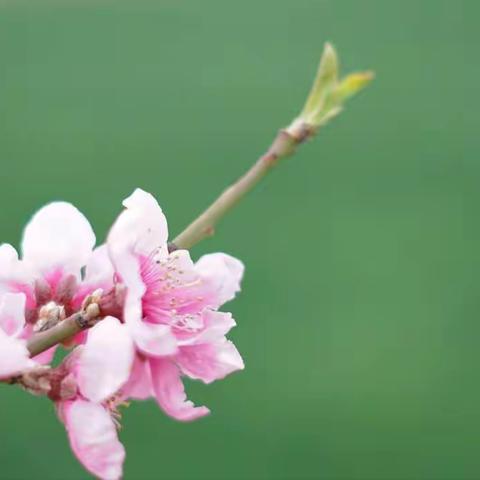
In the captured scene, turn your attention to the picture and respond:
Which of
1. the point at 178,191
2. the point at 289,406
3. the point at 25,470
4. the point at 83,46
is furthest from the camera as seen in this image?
the point at 83,46

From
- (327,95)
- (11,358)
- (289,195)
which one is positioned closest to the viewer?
(11,358)

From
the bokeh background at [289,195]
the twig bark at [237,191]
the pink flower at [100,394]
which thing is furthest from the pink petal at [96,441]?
the bokeh background at [289,195]

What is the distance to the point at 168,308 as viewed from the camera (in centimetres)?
69

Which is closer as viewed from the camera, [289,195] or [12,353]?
[12,353]

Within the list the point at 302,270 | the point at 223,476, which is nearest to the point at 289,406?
the point at 223,476

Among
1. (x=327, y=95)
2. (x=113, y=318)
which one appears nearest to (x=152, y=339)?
(x=113, y=318)

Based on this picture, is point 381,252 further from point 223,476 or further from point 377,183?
point 223,476

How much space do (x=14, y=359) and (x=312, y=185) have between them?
17.3 ft

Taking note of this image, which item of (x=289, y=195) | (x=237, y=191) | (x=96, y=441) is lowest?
(x=289, y=195)

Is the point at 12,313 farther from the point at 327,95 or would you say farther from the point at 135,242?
the point at 327,95

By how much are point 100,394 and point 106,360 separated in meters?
0.02

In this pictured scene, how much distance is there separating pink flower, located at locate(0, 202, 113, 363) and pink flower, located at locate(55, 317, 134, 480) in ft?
0.19

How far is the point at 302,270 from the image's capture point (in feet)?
17.2

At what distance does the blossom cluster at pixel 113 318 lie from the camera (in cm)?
63
